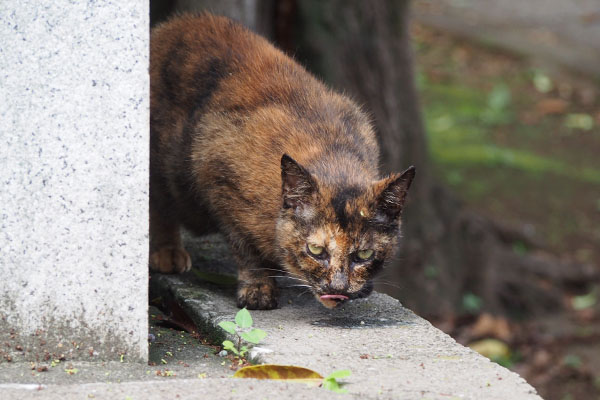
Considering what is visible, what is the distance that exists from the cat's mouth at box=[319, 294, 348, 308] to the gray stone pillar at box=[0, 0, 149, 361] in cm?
84

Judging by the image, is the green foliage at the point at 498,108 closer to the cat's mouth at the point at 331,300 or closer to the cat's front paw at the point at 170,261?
the cat's front paw at the point at 170,261

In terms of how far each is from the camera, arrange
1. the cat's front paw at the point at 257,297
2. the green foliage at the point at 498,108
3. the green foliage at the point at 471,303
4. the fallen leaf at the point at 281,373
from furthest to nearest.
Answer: the green foliage at the point at 498,108 → the green foliage at the point at 471,303 → the cat's front paw at the point at 257,297 → the fallen leaf at the point at 281,373

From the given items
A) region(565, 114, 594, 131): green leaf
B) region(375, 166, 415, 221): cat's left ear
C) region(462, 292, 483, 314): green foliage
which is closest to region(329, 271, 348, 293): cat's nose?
region(375, 166, 415, 221): cat's left ear

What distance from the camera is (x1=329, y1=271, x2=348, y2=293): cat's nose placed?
134 inches

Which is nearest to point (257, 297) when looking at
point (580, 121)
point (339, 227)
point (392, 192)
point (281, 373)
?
point (339, 227)

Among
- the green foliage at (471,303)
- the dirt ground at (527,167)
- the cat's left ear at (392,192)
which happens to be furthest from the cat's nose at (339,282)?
the green foliage at (471,303)

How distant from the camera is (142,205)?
2.85 m

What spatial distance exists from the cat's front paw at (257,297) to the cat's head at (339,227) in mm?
236

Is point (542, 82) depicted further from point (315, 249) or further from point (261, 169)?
point (315, 249)

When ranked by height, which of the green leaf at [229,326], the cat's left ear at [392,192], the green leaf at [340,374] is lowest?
the green leaf at [340,374]

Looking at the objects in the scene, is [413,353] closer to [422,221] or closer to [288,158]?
[288,158]

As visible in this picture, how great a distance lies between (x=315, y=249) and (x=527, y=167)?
615 centimetres

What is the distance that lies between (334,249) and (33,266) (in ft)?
3.84

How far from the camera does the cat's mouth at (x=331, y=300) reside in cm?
343
